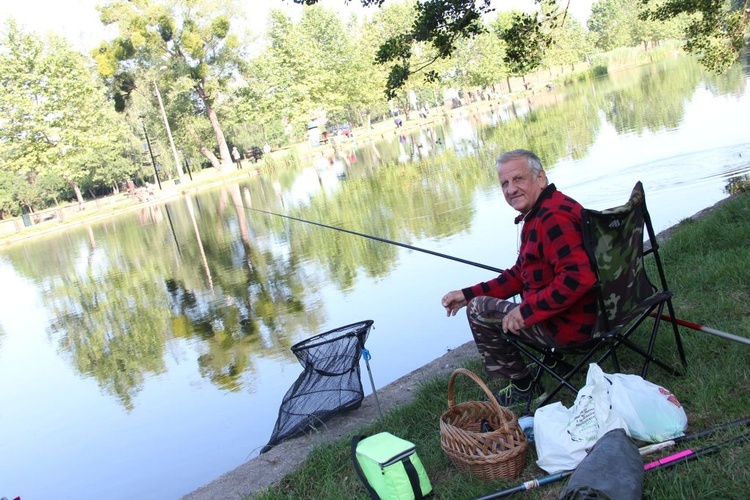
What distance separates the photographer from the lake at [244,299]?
5.61 m

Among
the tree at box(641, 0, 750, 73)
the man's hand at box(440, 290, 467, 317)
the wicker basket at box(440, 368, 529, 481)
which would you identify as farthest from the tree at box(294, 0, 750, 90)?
the wicker basket at box(440, 368, 529, 481)

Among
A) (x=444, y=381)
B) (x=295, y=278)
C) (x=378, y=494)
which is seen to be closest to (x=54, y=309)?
(x=295, y=278)

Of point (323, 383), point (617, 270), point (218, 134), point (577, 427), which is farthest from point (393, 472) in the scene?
point (218, 134)

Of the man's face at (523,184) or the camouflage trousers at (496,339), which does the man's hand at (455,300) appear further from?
the man's face at (523,184)

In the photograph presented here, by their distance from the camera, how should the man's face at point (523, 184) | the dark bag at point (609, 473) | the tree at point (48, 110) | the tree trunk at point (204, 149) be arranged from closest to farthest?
the dark bag at point (609, 473)
the man's face at point (523, 184)
the tree at point (48, 110)
the tree trunk at point (204, 149)

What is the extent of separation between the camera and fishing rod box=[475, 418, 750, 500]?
7.67 feet

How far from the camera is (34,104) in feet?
117

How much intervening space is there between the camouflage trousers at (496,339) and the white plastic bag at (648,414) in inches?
17.8

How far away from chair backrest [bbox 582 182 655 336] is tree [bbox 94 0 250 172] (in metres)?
41.0

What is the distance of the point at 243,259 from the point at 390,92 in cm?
665

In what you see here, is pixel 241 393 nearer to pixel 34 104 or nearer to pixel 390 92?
pixel 390 92

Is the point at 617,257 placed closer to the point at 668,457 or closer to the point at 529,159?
the point at 529,159

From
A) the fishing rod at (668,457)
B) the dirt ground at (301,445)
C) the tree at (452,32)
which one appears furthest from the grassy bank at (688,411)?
the tree at (452,32)

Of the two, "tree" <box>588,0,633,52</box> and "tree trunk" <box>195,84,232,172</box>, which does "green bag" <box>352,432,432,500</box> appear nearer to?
"tree trunk" <box>195,84,232,172</box>
